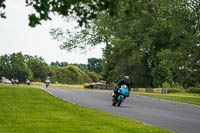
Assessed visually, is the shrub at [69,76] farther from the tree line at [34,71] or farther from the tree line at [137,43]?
the tree line at [137,43]

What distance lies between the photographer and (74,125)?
10891 mm

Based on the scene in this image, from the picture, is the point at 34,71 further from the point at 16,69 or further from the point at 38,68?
the point at 16,69

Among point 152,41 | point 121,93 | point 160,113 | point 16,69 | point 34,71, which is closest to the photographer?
point 160,113

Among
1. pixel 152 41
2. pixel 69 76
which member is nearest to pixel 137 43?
pixel 152 41

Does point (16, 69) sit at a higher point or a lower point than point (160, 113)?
higher

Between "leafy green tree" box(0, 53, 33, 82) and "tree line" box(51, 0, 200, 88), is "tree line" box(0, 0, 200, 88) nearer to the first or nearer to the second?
"tree line" box(51, 0, 200, 88)

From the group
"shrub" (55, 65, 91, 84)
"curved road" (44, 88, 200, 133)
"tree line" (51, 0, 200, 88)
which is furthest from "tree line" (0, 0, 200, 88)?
"shrub" (55, 65, 91, 84)

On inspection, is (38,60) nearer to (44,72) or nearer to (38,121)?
(44,72)

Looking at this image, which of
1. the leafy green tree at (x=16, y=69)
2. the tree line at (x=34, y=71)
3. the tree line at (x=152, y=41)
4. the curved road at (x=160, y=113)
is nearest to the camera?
the curved road at (x=160, y=113)

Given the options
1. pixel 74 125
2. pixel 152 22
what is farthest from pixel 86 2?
pixel 152 22

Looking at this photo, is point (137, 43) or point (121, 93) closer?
point (121, 93)

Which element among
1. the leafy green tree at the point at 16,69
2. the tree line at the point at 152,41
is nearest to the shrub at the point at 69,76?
the leafy green tree at the point at 16,69

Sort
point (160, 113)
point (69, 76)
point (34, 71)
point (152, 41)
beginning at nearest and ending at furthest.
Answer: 1. point (160, 113)
2. point (152, 41)
3. point (34, 71)
4. point (69, 76)

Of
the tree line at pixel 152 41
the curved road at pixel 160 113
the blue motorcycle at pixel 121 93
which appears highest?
the tree line at pixel 152 41
